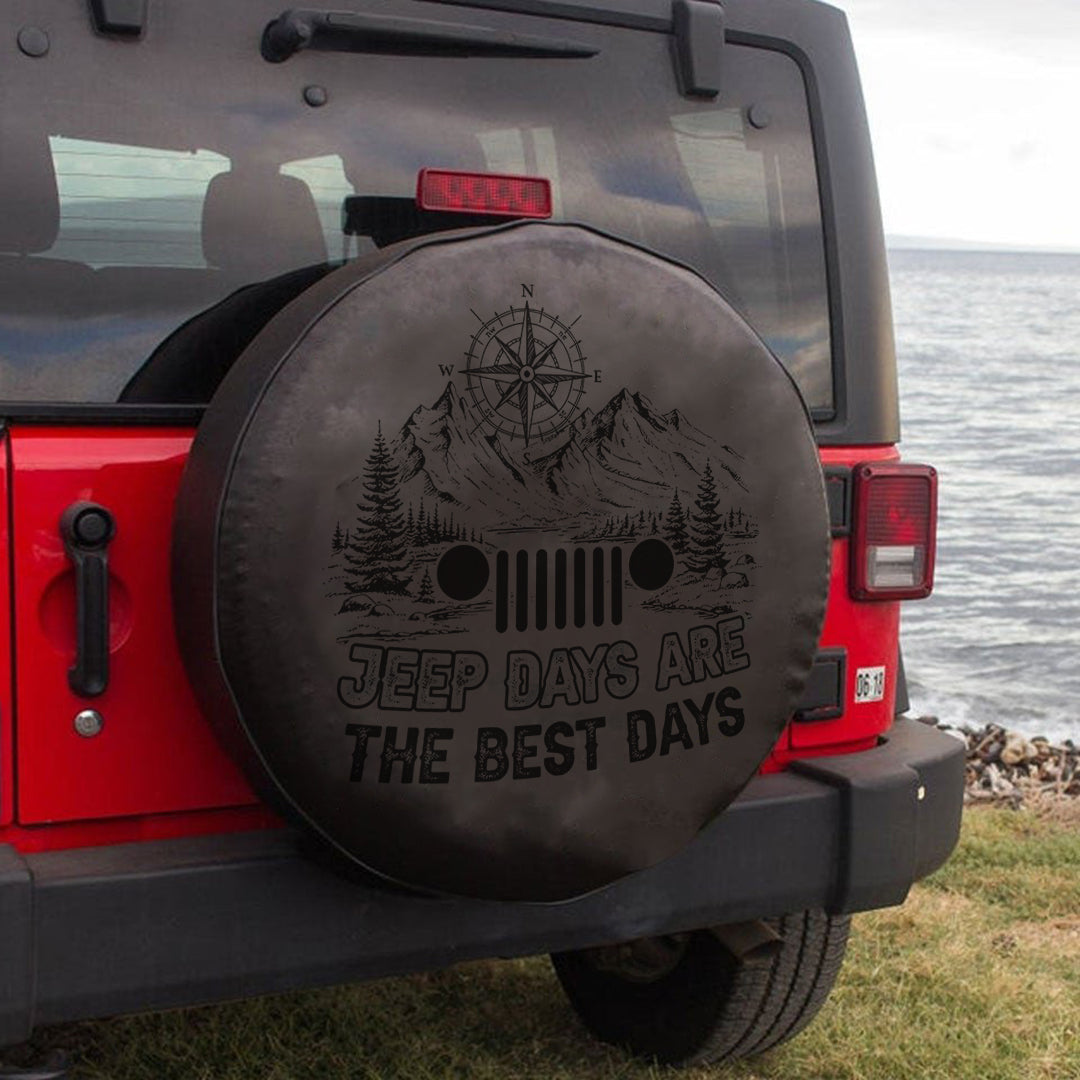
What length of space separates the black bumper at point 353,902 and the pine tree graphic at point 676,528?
527 mm

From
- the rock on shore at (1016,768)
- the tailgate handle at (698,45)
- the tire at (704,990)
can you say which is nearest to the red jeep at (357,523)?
the tailgate handle at (698,45)

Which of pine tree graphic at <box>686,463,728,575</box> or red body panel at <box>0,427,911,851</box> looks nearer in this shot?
red body panel at <box>0,427,911,851</box>

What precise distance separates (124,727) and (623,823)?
720 mm

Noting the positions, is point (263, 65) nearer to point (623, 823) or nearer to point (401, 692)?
point (401, 692)

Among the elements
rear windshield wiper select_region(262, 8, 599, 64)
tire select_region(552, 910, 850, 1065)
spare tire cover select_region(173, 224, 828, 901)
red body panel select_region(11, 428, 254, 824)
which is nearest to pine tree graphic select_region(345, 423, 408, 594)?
spare tire cover select_region(173, 224, 828, 901)

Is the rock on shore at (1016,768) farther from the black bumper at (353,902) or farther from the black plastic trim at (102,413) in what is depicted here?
the black plastic trim at (102,413)

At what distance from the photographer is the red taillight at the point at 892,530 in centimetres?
315

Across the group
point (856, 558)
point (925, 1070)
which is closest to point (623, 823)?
point (856, 558)

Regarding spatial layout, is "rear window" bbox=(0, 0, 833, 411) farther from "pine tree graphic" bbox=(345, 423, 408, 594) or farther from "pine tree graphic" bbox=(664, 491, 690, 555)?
"pine tree graphic" bbox=(664, 491, 690, 555)

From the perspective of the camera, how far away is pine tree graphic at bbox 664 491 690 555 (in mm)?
2545

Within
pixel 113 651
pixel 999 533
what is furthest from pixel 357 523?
pixel 999 533

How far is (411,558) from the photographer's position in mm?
2385

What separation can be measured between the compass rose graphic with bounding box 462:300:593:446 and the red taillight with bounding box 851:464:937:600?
2.82 ft

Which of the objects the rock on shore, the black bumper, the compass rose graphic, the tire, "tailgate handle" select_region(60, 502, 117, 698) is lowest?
the rock on shore
